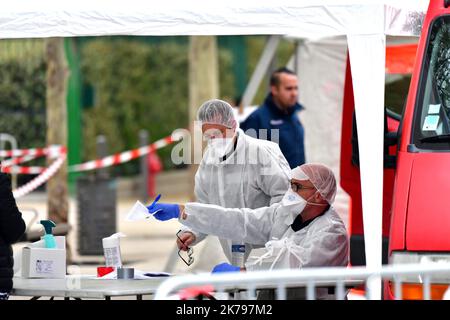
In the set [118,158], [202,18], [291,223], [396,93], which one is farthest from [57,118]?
[291,223]

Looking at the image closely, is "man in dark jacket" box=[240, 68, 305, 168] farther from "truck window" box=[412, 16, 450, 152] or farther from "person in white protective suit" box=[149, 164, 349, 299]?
"person in white protective suit" box=[149, 164, 349, 299]

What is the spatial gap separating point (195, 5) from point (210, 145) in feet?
3.16

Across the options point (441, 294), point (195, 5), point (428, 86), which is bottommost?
point (441, 294)

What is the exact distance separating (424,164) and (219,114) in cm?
143

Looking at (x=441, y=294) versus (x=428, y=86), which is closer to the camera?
(x=441, y=294)

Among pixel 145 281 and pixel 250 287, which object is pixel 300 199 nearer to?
pixel 145 281

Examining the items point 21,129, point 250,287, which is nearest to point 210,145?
point 250,287

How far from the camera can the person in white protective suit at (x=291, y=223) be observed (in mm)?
7336

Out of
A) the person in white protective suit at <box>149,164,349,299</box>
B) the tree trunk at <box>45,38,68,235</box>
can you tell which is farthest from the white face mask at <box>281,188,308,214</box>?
the tree trunk at <box>45,38,68,235</box>

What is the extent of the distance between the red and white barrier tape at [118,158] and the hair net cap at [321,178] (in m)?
6.86

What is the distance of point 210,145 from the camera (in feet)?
27.5

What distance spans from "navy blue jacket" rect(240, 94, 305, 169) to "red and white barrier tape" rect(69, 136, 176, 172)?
7.35ft

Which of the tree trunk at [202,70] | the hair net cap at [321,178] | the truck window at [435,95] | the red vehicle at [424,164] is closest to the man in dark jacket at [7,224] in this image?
the hair net cap at [321,178]

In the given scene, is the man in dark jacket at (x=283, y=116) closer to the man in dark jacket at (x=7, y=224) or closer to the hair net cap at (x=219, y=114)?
the hair net cap at (x=219, y=114)
